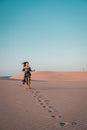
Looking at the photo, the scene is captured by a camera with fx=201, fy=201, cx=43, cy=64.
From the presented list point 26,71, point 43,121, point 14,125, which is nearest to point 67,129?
point 43,121

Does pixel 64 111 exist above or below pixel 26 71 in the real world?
below

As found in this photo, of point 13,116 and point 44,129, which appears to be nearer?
point 44,129

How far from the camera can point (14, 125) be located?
14.3 feet

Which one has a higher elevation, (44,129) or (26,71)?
(26,71)

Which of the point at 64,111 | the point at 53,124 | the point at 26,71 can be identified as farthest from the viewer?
the point at 26,71

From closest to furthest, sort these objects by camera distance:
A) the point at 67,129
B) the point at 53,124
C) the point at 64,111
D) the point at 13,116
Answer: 1. the point at 67,129
2. the point at 53,124
3. the point at 13,116
4. the point at 64,111

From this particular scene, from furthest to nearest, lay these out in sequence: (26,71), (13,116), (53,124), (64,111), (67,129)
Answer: (26,71) → (64,111) → (13,116) → (53,124) → (67,129)

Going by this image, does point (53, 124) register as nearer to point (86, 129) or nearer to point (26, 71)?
point (86, 129)

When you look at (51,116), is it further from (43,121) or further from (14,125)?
(14,125)

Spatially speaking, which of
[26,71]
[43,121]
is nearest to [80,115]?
[43,121]

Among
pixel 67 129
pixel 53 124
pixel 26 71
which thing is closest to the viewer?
pixel 67 129

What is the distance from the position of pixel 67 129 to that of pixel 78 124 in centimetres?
52

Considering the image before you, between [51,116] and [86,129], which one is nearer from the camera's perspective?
[86,129]

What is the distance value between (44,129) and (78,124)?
875 mm
